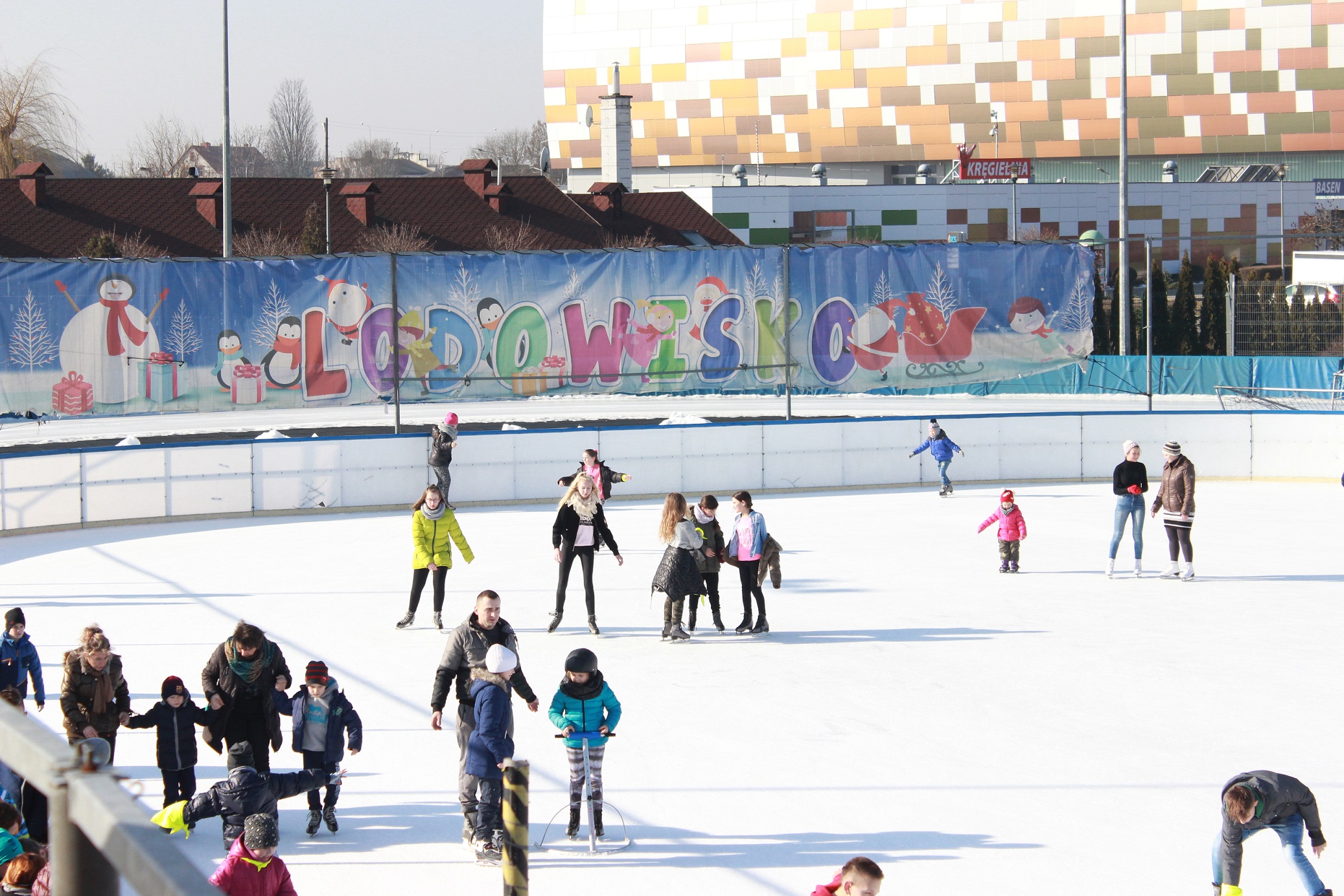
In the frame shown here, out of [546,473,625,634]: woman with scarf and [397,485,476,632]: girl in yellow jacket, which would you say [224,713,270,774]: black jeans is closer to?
[397,485,476,632]: girl in yellow jacket

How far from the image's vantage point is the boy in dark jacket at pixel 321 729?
7.17 metres

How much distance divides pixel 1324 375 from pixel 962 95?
51486 millimetres

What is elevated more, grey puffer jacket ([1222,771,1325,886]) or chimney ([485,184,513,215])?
chimney ([485,184,513,215])

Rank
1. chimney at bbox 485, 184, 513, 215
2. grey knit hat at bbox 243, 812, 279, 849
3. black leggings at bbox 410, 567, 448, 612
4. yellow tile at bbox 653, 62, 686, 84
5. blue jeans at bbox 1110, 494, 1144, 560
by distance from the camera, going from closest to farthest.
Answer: grey knit hat at bbox 243, 812, 279, 849 → black leggings at bbox 410, 567, 448, 612 → blue jeans at bbox 1110, 494, 1144, 560 → chimney at bbox 485, 184, 513, 215 → yellow tile at bbox 653, 62, 686, 84

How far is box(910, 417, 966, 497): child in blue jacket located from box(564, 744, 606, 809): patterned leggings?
15047 mm

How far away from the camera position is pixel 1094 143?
79625 mm

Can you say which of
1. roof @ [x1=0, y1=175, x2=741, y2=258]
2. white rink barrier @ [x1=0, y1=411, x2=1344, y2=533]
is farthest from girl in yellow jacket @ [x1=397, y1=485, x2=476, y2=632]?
roof @ [x1=0, y1=175, x2=741, y2=258]

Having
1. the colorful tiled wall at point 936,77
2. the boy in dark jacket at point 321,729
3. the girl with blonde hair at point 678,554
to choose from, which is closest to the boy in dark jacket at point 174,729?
the boy in dark jacket at point 321,729

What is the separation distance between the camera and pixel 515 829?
198 inches

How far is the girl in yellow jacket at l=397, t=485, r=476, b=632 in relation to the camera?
1197cm

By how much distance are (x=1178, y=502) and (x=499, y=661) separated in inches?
387

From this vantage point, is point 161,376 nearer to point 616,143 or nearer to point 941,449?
point 941,449

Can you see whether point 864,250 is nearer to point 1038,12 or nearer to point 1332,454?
point 1332,454

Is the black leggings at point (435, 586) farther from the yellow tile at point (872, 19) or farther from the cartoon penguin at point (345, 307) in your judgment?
the yellow tile at point (872, 19)
